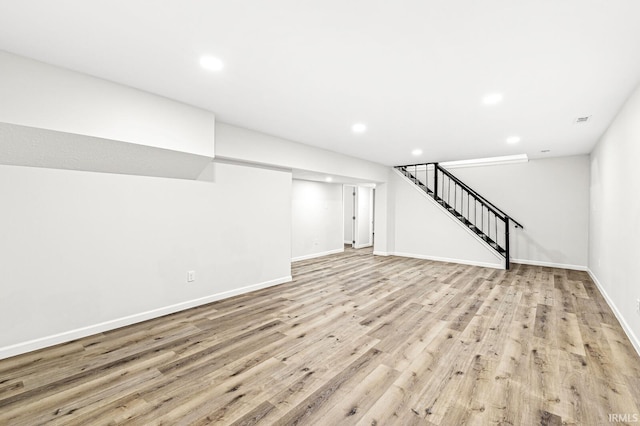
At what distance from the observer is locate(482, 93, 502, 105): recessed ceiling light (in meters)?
2.80

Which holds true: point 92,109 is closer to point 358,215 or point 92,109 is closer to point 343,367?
point 343,367

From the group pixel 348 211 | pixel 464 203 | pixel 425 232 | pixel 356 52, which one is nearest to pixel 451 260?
pixel 425 232

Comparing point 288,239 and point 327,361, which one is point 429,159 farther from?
point 327,361

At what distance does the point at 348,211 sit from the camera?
9.51 metres

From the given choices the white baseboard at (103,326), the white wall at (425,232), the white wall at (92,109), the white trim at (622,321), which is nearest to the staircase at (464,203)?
the white wall at (425,232)

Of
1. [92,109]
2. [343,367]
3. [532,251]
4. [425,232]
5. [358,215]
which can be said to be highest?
[92,109]

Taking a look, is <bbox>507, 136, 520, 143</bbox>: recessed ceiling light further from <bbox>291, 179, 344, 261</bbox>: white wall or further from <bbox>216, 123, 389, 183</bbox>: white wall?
<bbox>291, 179, 344, 261</bbox>: white wall

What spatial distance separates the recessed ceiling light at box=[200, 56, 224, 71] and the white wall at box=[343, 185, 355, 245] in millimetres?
7027

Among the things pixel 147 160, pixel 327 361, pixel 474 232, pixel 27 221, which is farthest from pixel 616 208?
pixel 27 221

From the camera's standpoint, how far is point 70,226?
2666 millimetres

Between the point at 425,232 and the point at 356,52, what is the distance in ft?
18.9

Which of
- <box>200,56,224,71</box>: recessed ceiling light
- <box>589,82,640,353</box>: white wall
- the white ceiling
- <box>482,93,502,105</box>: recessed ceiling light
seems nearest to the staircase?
<box>589,82,640,353</box>: white wall

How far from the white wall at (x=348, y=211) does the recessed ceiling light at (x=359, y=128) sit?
502cm

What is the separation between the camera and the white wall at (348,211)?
9.28 meters
